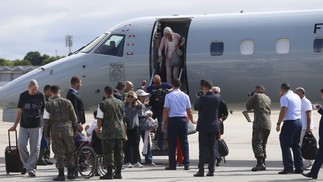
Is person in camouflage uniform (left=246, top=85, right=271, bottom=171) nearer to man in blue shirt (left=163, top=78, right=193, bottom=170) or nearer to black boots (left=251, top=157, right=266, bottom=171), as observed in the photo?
black boots (left=251, top=157, right=266, bottom=171)

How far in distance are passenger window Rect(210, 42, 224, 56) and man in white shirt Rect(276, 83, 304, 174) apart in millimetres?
3989

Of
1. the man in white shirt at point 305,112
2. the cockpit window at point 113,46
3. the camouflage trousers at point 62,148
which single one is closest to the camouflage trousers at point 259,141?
the man in white shirt at point 305,112

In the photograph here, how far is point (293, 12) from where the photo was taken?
2253 centimetres

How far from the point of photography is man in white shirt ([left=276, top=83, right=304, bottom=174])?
18.6m

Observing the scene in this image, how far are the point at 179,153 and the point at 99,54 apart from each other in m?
4.45

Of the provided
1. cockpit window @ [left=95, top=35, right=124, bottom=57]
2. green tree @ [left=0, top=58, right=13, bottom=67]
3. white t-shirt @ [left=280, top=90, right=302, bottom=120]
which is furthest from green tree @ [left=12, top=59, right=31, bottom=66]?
white t-shirt @ [left=280, top=90, right=302, bottom=120]

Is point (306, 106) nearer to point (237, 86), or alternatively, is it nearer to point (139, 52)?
point (237, 86)

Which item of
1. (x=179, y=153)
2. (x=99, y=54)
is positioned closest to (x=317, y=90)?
(x=179, y=153)

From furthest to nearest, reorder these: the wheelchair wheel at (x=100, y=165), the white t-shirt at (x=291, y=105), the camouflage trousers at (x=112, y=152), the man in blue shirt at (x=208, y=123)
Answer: the white t-shirt at (x=291, y=105) → the wheelchair wheel at (x=100, y=165) → the man in blue shirt at (x=208, y=123) → the camouflage trousers at (x=112, y=152)

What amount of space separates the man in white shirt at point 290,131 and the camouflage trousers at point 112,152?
10.6 ft

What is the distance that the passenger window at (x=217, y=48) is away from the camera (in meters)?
22.6

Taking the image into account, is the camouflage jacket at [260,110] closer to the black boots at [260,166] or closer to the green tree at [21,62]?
the black boots at [260,166]

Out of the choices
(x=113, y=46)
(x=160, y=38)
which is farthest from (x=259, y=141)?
(x=113, y=46)

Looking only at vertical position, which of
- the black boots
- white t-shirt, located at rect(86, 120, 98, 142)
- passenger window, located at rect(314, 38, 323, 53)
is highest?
passenger window, located at rect(314, 38, 323, 53)
